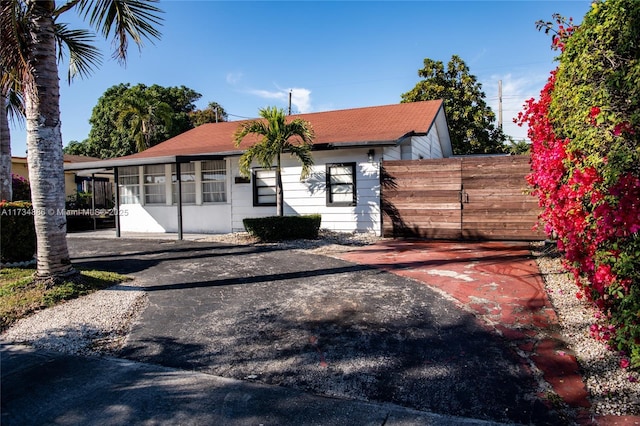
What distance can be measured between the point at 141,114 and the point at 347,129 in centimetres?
1384

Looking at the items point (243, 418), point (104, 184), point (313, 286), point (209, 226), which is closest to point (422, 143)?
point (209, 226)

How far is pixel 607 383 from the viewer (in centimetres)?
306

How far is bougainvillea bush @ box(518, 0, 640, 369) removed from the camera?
2.98 meters

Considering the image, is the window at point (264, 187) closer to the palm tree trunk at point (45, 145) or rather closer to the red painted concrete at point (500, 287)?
the red painted concrete at point (500, 287)

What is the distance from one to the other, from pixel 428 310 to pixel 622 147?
2.61 m

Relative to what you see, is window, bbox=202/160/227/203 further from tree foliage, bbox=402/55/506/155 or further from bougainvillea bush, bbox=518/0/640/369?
tree foliage, bbox=402/55/506/155

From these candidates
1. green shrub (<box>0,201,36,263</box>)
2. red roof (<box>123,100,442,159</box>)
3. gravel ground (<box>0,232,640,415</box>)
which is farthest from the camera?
red roof (<box>123,100,442,159</box>)

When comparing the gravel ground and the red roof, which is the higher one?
the red roof

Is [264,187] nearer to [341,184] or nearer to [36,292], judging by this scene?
[341,184]

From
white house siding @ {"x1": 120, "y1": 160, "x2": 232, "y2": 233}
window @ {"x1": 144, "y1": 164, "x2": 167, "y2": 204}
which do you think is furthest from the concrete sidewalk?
window @ {"x1": 144, "y1": 164, "x2": 167, "y2": 204}

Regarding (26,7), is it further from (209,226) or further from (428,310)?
(209,226)

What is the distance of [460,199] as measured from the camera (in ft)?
34.2

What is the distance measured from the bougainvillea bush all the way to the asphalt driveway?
0.93 meters

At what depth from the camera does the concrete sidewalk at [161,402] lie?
2762mm
